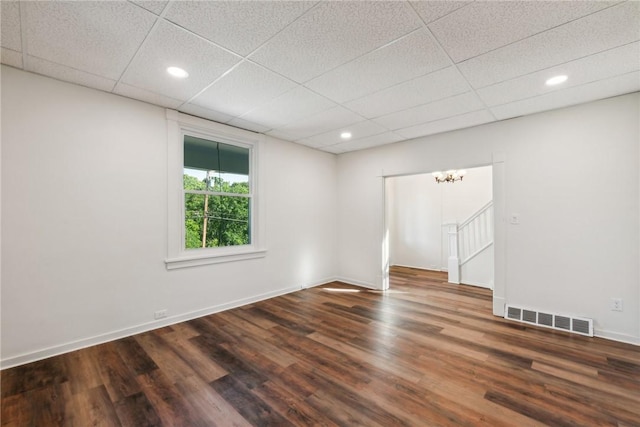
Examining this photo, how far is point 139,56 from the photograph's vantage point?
217 centimetres

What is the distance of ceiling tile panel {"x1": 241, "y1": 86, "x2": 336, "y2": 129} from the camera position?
9.49 feet

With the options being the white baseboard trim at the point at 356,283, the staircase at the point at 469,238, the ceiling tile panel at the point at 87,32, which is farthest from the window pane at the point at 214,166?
the staircase at the point at 469,238

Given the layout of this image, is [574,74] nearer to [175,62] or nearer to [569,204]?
[569,204]

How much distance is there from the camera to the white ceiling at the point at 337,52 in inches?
66.2

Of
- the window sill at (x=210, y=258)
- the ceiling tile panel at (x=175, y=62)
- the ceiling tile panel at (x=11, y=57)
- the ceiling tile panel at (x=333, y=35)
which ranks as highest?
the ceiling tile panel at (x=11, y=57)

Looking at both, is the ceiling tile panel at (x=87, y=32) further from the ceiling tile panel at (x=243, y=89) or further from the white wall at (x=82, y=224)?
the ceiling tile panel at (x=243, y=89)

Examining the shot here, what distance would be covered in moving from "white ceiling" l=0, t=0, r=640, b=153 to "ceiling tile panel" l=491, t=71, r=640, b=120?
2 centimetres

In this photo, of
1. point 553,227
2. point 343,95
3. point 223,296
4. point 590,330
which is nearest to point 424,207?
point 553,227

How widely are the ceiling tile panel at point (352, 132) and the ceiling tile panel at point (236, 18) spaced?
205 centimetres

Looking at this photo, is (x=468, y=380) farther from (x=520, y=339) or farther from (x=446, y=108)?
(x=446, y=108)

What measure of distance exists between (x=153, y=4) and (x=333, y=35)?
115 centimetres

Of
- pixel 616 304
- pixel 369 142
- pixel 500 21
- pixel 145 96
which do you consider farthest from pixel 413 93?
pixel 616 304

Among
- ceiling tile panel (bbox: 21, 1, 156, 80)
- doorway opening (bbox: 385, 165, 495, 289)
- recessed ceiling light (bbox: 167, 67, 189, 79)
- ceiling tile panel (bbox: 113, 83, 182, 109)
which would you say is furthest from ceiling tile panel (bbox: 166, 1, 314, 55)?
doorway opening (bbox: 385, 165, 495, 289)

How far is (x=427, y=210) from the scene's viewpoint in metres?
6.93
